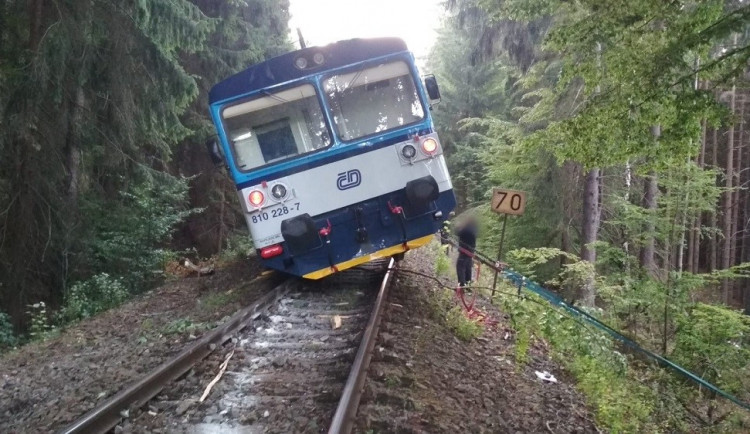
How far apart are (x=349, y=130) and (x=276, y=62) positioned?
1342mm

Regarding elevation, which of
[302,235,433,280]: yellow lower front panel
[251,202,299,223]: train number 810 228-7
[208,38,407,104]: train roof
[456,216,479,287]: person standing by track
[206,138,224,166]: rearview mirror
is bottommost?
[456,216,479,287]: person standing by track

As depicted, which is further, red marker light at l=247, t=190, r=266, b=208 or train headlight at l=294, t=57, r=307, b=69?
train headlight at l=294, t=57, r=307, b=69

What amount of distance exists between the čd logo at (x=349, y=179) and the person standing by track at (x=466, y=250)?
2.31 m

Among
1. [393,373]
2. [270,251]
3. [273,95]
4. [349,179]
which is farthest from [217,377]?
[273,95]

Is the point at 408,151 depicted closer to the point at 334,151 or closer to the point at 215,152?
the point at 334,151

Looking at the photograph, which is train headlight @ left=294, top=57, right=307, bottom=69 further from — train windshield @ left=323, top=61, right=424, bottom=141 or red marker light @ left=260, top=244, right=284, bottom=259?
red marker light @ left=260, top=244, right=284, bottom=259

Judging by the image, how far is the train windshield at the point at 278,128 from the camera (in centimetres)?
795

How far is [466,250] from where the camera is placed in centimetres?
931

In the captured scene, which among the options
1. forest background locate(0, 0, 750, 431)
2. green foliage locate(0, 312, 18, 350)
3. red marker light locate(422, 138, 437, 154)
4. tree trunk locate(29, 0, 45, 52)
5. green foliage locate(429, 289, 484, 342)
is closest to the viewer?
forest background locate(0, 0, 750, 431)

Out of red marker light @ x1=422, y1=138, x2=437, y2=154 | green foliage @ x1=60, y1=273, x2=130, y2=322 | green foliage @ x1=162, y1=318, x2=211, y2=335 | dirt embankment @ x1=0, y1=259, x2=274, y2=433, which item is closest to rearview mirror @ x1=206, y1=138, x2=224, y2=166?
dirt embankment @ x1=0, y1=259, x2=274, y2=433

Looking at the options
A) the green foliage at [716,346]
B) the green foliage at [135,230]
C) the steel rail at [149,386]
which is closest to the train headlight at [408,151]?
the steel rail at [149,386]

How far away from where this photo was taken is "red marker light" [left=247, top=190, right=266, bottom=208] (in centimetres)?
777

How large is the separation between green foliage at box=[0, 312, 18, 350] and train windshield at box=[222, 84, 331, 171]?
4213 mm

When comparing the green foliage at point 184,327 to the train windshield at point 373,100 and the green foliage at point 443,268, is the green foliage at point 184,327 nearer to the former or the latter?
the train windshield at point 373,100
